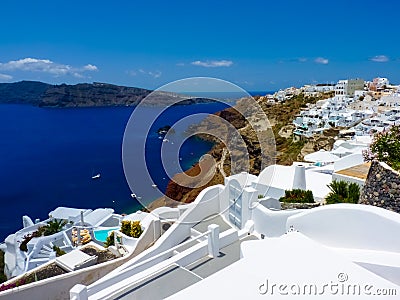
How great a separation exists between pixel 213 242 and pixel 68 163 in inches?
2055

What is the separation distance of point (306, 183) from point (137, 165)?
19.8 ft

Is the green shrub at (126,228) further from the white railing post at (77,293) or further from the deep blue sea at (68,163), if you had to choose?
the white railing post at (77,293)

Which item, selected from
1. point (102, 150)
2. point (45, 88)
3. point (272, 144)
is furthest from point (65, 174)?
point (45, 88)

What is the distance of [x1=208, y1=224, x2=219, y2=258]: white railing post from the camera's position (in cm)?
644

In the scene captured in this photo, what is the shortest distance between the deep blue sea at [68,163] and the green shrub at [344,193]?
431cm

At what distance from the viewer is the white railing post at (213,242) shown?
6.44 m

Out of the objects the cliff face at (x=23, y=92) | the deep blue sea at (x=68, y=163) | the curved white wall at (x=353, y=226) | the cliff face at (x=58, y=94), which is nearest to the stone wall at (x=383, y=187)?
the curved white wall at (x=353, y=226)

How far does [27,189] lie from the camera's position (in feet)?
132

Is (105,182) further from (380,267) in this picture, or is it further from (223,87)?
(380,267)

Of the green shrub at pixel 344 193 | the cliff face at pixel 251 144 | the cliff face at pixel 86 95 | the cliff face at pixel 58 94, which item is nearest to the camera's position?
the green shrub at pixel 344 193

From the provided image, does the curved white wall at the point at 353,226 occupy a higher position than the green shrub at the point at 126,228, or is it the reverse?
the curved white wall at the point at 353,226

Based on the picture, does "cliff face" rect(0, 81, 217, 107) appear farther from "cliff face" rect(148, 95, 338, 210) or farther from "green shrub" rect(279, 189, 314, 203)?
"green shrub" rect(279, 189, 314, 203)

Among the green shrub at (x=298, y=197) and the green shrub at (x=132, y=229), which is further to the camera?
the green shrub at (x=132, y=229)

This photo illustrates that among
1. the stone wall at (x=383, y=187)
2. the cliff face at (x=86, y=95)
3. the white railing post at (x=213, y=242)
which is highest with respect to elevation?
the cliff face at (x=86, y=95)
